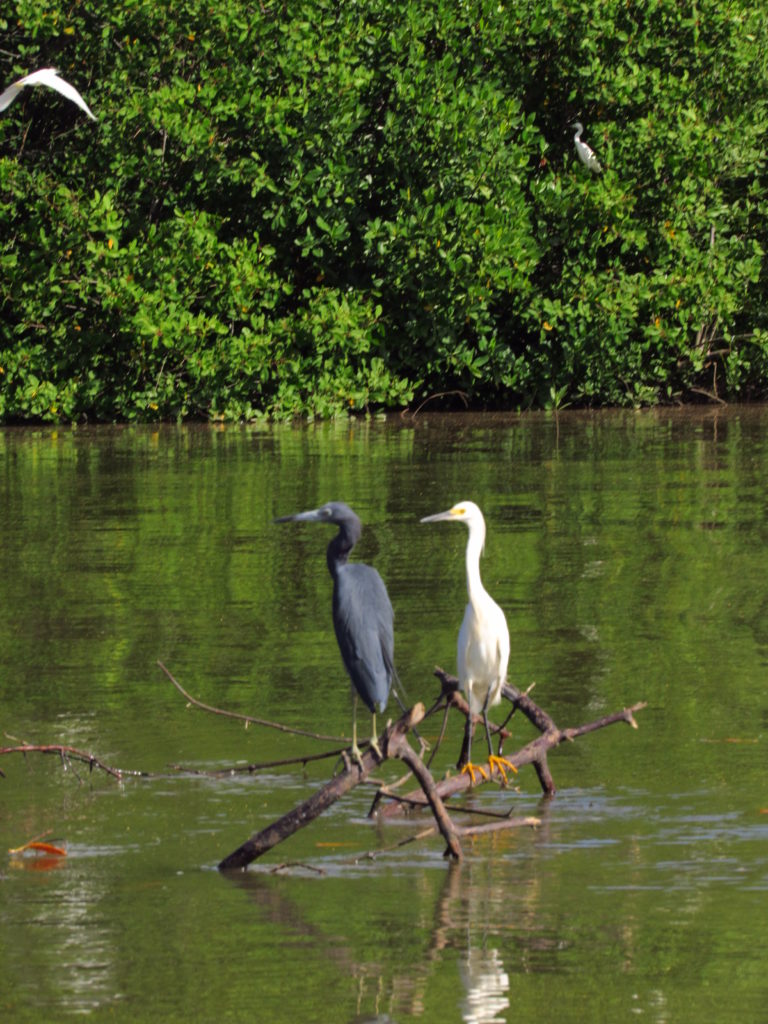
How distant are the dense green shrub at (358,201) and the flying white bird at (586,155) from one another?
172mm

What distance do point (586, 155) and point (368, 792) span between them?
1686 cm

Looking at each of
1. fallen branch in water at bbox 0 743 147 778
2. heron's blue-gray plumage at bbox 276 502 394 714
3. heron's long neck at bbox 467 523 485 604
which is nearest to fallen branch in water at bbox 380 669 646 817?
heron's long neck at bbox 467 523 485 604

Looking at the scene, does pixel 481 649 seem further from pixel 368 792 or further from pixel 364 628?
pixel 368 792

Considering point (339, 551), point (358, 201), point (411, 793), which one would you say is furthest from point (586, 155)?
point (411, 793)

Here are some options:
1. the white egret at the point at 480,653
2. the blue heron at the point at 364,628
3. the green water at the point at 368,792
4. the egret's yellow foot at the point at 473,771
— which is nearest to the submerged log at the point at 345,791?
the green water at the point at 368,792

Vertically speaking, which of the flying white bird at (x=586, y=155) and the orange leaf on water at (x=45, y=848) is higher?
the flying white bird at (x=586, y=155)

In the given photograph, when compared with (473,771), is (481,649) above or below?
above

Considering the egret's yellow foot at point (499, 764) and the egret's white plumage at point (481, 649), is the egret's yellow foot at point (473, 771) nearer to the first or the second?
the egret's yellow foot at point (499, 764)

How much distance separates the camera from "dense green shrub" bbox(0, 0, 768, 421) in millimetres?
22328

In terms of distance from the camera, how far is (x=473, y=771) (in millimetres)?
6250

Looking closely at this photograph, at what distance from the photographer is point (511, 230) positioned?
2262 centimetres

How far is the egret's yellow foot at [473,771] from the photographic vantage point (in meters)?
6.22

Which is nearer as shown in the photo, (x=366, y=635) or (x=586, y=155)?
(x=366, y=635)

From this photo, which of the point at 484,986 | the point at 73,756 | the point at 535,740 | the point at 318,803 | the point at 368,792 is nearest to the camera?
the point at 484,986
